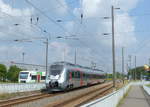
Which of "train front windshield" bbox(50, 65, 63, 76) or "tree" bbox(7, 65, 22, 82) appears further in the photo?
"tree" bbox(7, 65, 22, 82)

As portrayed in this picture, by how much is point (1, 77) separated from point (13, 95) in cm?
4660

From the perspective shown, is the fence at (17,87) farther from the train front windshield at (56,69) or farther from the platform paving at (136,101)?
the platform paving at (136,101)

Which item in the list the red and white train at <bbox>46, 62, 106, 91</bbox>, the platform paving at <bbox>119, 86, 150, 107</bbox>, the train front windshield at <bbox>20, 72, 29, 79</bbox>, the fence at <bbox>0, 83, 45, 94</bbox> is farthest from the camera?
the train front windshield at <bbox>20, 72, 29, 79</bbox>

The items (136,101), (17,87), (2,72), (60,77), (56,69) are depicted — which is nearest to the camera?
(136,101)

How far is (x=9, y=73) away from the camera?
70.1 meters

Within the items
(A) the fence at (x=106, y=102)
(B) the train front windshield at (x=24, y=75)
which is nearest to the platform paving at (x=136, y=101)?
(A) the fence at (x=106, y=102)

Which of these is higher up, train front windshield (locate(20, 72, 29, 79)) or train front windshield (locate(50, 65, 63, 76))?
train front windshield (locate(50, 65, 63, 76))

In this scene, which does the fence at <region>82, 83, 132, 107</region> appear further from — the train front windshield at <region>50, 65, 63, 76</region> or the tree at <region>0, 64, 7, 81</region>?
the tree at <region>0, 64, 7, 81</region>

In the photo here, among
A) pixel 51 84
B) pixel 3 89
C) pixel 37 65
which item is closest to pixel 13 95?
pixel 3 89

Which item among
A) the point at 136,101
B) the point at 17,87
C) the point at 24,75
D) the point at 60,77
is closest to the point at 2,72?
the point at 24,75

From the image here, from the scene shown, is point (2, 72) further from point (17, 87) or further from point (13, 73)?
point (17, 87)

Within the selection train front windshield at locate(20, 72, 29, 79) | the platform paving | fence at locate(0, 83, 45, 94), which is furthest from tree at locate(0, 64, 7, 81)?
the platform paving

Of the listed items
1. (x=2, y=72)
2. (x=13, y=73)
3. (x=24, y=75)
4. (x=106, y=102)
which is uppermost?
(x=2, y=72)

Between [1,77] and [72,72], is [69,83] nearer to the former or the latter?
[72,72]
